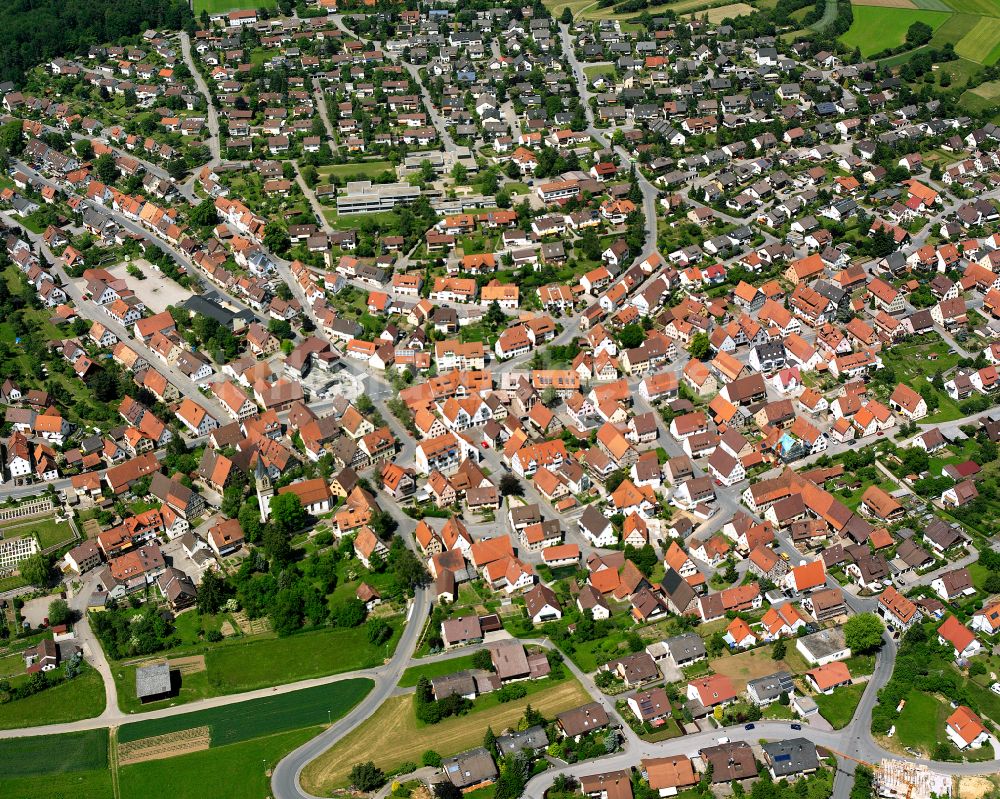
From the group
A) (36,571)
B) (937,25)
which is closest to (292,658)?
(36,571)

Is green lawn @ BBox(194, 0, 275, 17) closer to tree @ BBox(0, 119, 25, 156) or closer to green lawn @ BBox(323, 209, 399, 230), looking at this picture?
tree @ BBox(0, 119, 25, 156)

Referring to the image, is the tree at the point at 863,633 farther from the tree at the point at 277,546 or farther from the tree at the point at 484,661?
the tree at the point at 277,546

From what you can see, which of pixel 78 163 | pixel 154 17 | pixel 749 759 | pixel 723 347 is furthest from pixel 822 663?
pixel 154 17

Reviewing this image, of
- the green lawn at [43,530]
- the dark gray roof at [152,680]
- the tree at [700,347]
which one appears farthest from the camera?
the tree at [700,347]

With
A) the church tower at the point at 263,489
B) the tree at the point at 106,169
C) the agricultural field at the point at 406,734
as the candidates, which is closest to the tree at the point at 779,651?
the agricultural field at the point at 406,734

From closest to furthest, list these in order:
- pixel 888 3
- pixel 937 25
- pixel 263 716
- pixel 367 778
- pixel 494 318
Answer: pixel 367 778 < pixel 263 716 < pixel 494 318 < pixel 937 25 < pixel 888 3

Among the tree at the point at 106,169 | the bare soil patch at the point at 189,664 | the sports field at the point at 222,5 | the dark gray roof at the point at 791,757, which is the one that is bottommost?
the bare soil patch at the point at 189,664

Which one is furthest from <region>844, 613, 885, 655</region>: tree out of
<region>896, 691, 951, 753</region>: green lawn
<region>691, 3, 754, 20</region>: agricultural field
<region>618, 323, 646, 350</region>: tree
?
<region>691, 3, 754, 20</region>: agricultural field

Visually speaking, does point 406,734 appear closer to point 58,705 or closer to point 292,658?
point 292,658
